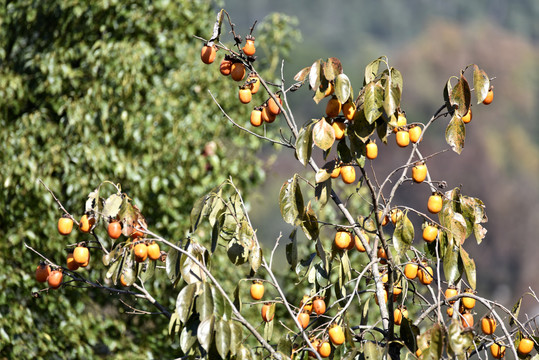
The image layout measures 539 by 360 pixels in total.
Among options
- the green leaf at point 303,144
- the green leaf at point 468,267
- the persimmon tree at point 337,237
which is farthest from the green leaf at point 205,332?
the green leaf at point 468,267

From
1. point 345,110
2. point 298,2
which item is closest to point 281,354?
point 345,110

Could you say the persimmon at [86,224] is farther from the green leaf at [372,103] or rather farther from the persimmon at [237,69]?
the green leaf at [372,103]

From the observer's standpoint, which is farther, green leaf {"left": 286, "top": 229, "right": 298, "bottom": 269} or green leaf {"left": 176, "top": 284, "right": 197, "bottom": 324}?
green leaf {"left": 286, "top": 229, "right": 298, "bottom": 269}

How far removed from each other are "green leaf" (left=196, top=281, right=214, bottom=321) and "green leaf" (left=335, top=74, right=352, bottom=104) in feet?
1.59

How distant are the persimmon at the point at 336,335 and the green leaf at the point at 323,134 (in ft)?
1.35

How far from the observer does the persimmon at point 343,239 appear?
5.50ft

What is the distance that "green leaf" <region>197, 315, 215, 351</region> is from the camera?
1365 millimetres

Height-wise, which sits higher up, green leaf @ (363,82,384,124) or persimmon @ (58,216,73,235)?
green leaf @ (363,82,384,124)

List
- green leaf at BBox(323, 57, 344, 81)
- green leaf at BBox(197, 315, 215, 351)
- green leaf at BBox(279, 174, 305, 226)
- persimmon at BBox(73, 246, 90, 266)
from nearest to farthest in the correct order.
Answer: green leaf at BBox(197, 315, 215, 351), green leaf at BBox(323, 57, 344, 81), green leaf at BBox(279, 174, 305, 226), persimmon at BBox(73, 246, 90, 266)

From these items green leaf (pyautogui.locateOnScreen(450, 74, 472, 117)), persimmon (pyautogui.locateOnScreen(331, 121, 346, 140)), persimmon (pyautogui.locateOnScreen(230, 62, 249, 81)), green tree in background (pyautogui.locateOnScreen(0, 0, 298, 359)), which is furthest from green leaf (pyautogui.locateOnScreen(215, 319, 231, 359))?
green tree in background (pyautogui.locateOnScreen(0, 0, 298, 359))

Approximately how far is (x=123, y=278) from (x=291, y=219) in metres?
0.43

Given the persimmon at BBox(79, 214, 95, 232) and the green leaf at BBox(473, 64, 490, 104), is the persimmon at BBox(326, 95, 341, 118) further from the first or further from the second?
the persimmon at BBox(79, 214, 95, 232)

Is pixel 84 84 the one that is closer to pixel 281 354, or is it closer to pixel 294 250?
pixel 294 250

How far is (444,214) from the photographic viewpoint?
1.62m
